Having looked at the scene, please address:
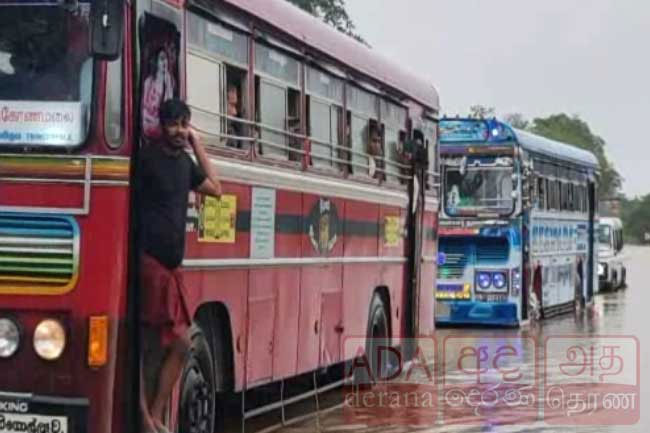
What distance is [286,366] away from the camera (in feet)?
36.0

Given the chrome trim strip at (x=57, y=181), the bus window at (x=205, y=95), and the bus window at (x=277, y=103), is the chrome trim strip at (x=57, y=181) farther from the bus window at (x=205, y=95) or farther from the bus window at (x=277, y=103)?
the bus window at (x=277, y=103)

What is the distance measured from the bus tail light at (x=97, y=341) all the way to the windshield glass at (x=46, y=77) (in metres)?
1.01

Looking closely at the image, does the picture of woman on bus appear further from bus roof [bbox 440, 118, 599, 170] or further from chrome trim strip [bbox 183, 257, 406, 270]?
bus roof [bbox 440, 118, 599, 170]

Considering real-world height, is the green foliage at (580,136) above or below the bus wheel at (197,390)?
above

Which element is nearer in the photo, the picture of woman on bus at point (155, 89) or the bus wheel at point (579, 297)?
the picture of woman on bus at point (155, 89)

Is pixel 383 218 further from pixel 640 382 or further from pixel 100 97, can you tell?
pixel 100 97

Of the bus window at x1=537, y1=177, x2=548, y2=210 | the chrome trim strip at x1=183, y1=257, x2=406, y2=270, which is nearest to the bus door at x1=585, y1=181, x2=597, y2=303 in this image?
the bus window at x1=537, y1=177, x2=548, y2=210

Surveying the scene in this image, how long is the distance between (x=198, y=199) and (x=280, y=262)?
2.01 m

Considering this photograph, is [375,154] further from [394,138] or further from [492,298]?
[492,298]

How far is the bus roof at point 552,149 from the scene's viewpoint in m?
23.7

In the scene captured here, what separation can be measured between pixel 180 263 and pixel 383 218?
6.40m

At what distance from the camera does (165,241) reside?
779 cm

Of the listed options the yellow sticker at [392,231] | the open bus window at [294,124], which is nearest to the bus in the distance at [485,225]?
the yellow sticker at [392,231]

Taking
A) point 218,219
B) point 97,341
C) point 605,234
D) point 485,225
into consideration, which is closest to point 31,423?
point 97,341
